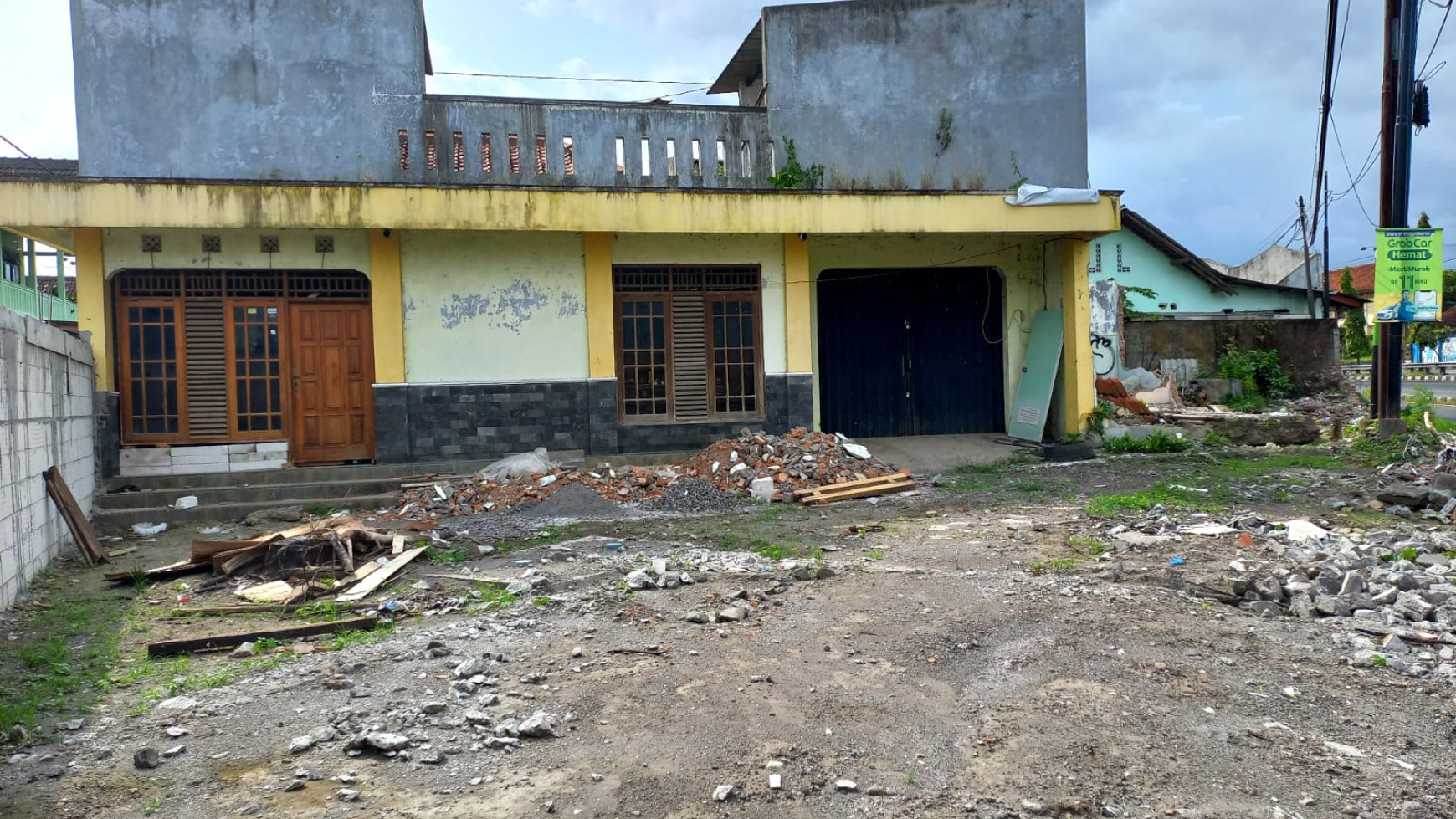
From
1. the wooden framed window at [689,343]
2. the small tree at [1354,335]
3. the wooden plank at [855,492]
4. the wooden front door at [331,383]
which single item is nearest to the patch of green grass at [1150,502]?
the wooden plank at [855,492]

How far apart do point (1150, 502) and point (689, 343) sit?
6.20 m

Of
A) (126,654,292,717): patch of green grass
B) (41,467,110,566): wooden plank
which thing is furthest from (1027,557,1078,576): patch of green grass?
(41,467,110,566): wooden plank

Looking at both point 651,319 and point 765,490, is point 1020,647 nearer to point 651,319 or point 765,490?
point 765,490

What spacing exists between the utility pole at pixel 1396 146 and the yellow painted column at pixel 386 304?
12495 mm

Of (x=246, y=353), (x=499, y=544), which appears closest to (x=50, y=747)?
(x=499, y=544)

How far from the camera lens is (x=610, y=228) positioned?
37.7 feet

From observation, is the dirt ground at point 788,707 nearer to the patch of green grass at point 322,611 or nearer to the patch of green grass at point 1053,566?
the patch of green grass at point 1053,566

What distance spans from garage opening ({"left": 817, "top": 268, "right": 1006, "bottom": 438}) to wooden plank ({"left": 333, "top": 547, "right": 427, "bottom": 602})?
7.74 m

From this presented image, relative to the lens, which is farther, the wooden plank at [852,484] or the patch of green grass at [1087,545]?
the wooden plank at [852,484]

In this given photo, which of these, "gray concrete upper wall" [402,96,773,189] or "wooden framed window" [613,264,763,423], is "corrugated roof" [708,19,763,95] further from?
"wooden framed window" [613,264,763,423]

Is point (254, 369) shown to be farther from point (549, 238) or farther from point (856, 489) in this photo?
point (856, 489)

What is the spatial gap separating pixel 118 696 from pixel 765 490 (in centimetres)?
670

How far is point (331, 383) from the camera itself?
1152 centimetres

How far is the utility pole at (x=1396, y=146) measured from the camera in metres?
12.2
